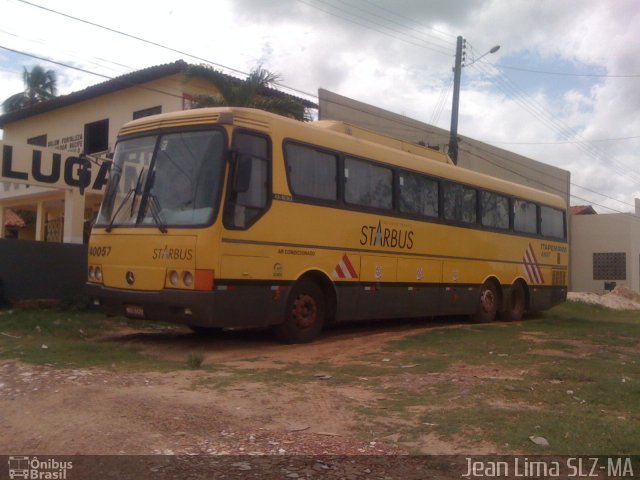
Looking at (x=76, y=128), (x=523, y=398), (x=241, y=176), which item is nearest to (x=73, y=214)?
(x=241, y=176)

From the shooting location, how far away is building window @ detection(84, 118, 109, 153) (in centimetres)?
2344

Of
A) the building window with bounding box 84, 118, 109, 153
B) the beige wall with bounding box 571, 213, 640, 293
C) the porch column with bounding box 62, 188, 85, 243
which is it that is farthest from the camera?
the beige wall with bounding box 571, 213, 640, 293

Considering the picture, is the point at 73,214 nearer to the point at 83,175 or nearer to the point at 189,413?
the point at 83,175

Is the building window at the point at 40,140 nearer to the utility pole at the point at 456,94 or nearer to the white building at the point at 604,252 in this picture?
the utility pole at the point at 456,94

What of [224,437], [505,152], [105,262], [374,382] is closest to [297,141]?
[105,262]

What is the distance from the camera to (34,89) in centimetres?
3838

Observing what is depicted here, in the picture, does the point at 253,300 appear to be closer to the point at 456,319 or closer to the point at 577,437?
the point at 577,437

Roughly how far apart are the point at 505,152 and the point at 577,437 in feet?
93.1

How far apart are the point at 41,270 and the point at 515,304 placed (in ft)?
36.4

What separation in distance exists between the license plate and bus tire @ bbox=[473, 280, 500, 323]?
834 cm

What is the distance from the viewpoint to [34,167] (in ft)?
48.1

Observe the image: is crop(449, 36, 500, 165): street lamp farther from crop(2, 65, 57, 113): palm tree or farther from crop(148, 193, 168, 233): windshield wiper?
crop(2, 65, 57, 113): palm tree

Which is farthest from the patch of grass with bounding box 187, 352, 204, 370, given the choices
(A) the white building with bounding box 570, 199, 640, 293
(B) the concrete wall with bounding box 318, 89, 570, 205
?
(A) the white building with bounding box 570, 199, 640, 293

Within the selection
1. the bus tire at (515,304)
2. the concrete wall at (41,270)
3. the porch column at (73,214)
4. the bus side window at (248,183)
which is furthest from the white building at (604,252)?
the bus side window at (248,183)
